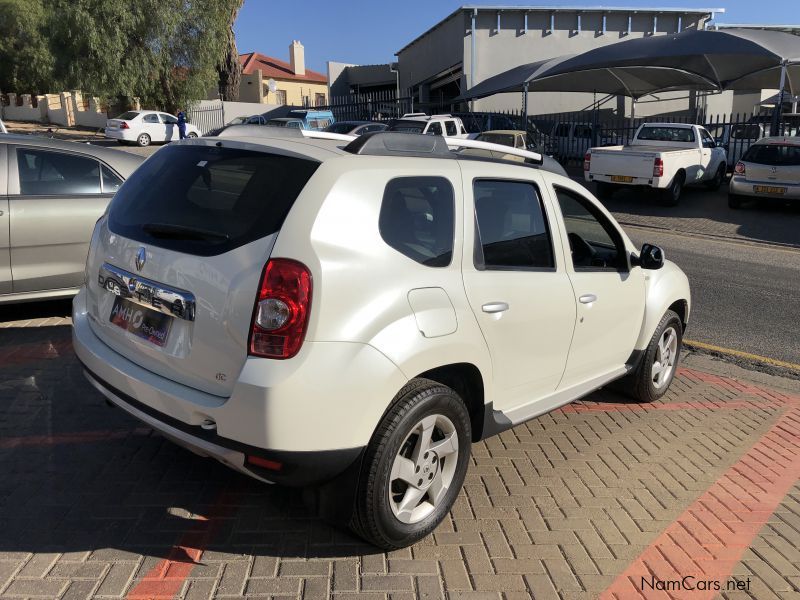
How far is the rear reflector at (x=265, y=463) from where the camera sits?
265cm

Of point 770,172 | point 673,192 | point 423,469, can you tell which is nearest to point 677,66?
point 673,192

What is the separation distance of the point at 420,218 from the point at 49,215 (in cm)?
402

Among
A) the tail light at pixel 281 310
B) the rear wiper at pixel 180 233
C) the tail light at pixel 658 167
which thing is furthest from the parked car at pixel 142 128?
the tail light at pixel 281 310

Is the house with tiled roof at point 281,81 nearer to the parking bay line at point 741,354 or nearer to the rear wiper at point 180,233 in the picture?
the parking bay line at point 741,354

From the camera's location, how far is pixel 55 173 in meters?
5.95

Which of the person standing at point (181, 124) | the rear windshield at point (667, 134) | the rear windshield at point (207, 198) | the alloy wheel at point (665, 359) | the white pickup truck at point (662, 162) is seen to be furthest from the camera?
the person standing at point (181, 124)

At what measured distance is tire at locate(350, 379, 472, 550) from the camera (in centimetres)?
283

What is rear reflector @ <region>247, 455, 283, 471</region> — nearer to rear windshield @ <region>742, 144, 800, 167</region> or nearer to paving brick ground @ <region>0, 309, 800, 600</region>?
paving brick ground @ <region>0, 309, 800, 600</region>

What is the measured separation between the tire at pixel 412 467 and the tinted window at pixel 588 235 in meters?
1.35

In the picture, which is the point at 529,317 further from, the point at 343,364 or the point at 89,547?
the point at 89,547

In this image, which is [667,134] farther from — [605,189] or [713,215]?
[713,215]

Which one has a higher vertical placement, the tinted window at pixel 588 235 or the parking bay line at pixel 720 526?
the tinted window at pixel 588 235

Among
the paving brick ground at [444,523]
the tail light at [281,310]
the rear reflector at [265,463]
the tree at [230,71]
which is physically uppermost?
the tree at [230,71]

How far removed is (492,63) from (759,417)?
34274mm
